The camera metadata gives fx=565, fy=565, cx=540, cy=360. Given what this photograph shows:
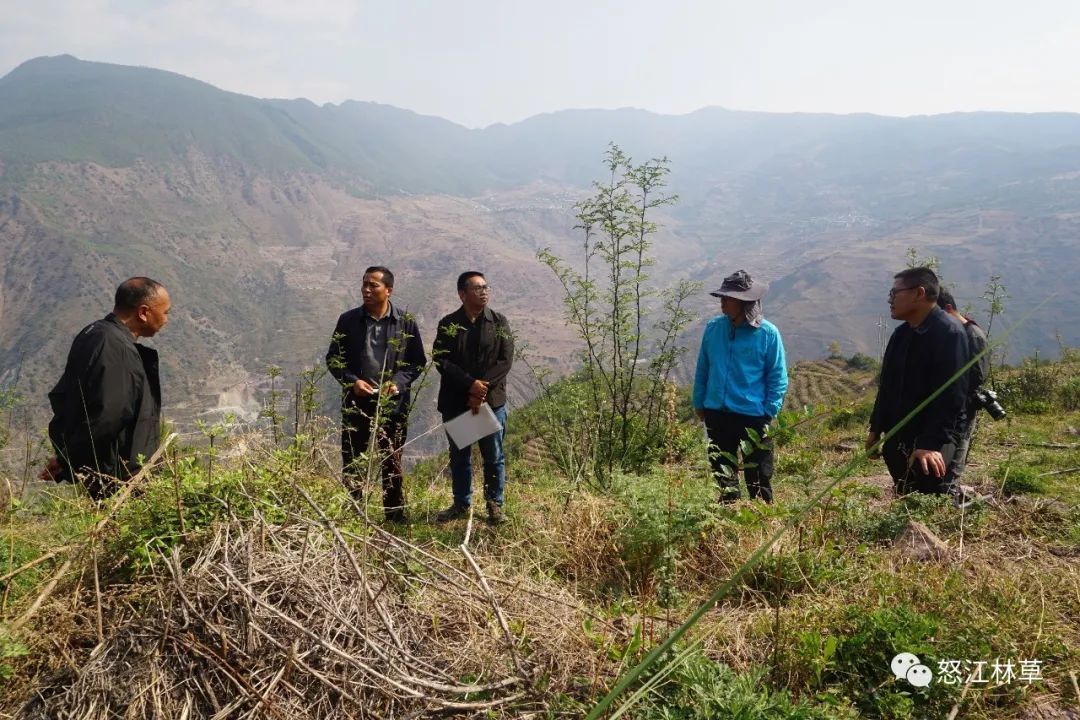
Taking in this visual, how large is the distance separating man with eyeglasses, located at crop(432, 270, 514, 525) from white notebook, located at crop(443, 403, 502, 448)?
0.07 m

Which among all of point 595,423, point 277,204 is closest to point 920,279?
point 595,423

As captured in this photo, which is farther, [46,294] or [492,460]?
[46,294]

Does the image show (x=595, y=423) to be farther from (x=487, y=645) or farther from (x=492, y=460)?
(x=487, y=645)

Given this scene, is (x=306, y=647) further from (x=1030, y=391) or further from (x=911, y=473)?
(x=1030, y=391)

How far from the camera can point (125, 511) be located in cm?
224

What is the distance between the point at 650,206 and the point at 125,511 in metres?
4.34

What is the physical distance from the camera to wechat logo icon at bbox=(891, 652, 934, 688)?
6.37 feet

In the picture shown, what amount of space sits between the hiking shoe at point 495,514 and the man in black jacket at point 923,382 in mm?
2603

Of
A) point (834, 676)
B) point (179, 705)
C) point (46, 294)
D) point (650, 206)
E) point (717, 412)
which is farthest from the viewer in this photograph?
point (46, 294)

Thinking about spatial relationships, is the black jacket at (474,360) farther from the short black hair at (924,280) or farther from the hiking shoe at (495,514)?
the short black hair at (924,280)

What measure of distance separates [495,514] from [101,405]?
8.10 ft

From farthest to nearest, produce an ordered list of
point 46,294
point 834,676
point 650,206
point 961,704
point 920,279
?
point 46,294 → point 650,206 → point 920,279 → point 834,676 → point 961,704

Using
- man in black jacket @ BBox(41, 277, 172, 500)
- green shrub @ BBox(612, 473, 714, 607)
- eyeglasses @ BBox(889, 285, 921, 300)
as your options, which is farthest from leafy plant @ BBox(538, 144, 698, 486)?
man in black jacket @ BBox(41, 277, 172, 500)

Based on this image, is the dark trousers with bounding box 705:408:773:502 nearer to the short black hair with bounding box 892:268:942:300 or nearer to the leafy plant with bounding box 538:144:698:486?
the leafy plant with bounding box 538:144:698:486
